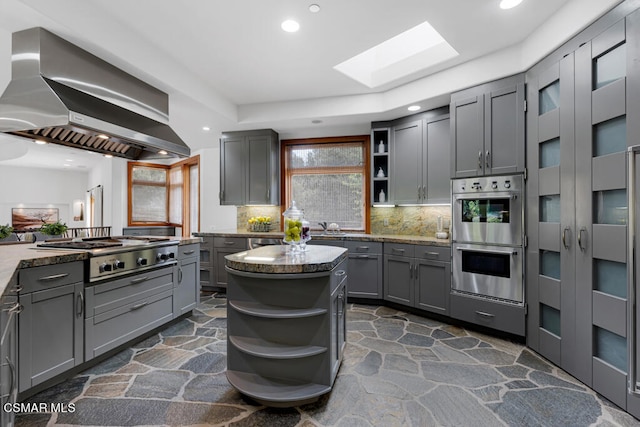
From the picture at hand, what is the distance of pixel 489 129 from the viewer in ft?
10.1

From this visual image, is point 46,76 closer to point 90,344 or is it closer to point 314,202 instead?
point 90,344

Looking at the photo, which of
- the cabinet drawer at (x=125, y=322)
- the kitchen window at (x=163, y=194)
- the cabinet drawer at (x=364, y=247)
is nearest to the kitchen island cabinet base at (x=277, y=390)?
the cabinet drawer at (x=125, y=322)

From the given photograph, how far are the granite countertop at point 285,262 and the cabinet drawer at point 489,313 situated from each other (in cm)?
177

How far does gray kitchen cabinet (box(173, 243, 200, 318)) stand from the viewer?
333cm

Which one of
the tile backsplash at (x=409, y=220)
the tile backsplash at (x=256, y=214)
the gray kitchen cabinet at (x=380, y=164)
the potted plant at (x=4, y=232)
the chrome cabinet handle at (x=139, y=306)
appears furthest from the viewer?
the tile backsplash at (x=256, y=214)

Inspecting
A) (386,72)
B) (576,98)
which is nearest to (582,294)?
(576,98)

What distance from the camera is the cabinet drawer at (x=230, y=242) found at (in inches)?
180

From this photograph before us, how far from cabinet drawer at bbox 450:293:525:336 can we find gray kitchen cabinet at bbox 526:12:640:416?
5.7 inches

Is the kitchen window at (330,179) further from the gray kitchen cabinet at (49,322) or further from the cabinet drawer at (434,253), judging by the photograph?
the gray kitchen cabinet at (49,322)

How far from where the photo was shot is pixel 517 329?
9.48 ft

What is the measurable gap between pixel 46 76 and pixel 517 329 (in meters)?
4.55

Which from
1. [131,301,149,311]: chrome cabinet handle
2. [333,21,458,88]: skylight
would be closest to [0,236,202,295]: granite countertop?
[131,301,149,311]: chrome cabinet handle

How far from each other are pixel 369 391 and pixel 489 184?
90.1 inches

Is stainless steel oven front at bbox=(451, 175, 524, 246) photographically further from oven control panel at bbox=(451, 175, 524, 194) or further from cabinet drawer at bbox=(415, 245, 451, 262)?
cabinet drawer at bbox=(415, 245, 451, 262)
